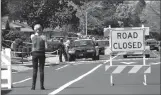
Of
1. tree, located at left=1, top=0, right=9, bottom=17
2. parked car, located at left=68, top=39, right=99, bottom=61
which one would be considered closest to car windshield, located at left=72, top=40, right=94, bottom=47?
parked car, located at left=68, top=39, right=99, bottom=61

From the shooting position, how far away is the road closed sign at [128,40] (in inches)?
662

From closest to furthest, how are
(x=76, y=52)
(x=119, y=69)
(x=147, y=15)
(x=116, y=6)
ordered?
1. (x=119, y=69)
2. (x=76, y=52)
3. (x=116, y=6)
4. (x=147, y=15)

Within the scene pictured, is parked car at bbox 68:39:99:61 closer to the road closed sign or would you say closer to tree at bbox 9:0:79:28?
tree at bbox 9:0:79:28

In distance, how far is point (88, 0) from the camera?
323 ft

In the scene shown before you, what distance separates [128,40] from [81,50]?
20.0 meters

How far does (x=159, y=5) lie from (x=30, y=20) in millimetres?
73302

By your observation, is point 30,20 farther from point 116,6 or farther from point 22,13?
point 116,6

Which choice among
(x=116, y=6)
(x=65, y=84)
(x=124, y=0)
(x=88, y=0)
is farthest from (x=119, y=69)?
(x=124, y=0)

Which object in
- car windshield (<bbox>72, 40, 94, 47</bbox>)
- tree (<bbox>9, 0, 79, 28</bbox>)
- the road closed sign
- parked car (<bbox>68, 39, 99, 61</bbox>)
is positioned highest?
tree (<bbox>9, 0, 79, 28</bbox>)

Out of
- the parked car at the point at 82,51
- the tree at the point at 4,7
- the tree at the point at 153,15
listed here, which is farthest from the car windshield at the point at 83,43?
the tree at the point at 153,15

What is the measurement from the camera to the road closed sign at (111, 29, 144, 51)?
16812mm

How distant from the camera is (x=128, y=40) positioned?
55.3 feet

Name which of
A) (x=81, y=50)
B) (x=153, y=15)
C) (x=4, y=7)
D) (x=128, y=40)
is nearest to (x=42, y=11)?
(x=4, y=7)

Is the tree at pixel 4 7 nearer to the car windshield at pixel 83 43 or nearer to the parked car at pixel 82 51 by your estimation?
the car windshield at pixel 83 43
